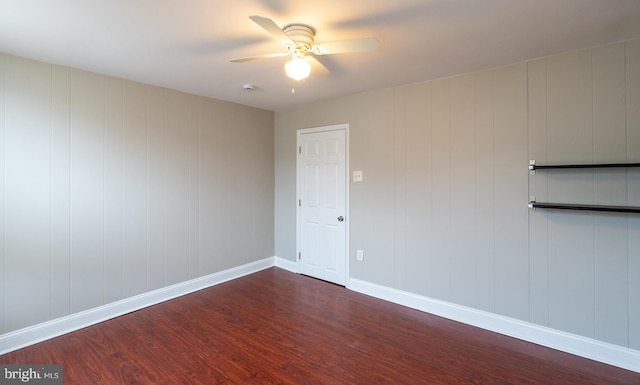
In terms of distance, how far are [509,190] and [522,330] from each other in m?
1.26

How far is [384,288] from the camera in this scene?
3.52m

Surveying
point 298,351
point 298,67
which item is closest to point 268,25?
point 298,67

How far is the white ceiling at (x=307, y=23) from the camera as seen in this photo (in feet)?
5.89

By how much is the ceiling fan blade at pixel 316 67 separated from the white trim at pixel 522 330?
97.6 inches

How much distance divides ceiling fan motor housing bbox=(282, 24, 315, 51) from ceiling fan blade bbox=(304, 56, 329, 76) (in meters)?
0.38

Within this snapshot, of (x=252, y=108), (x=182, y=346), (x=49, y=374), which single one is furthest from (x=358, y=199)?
(x=49, y=374)

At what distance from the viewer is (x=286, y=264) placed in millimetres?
4602

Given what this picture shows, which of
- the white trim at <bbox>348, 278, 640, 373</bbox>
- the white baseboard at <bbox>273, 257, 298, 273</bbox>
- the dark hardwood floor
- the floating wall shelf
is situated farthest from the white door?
the floating wall shelf

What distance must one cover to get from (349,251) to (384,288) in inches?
24.7

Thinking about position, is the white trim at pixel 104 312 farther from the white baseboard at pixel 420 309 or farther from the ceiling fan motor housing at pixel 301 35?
the ceiling fan motor housing at pixel 301 35

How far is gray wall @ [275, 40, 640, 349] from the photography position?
2.30 metres

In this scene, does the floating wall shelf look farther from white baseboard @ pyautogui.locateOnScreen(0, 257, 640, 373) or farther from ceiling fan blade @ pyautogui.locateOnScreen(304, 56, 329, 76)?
ceiling fan blade @ pyautogui.locateOnScreen(304, 56, 329, 76)

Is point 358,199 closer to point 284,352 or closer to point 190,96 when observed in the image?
point 284,352

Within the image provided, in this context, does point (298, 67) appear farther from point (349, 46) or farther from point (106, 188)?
point (106, 188)
